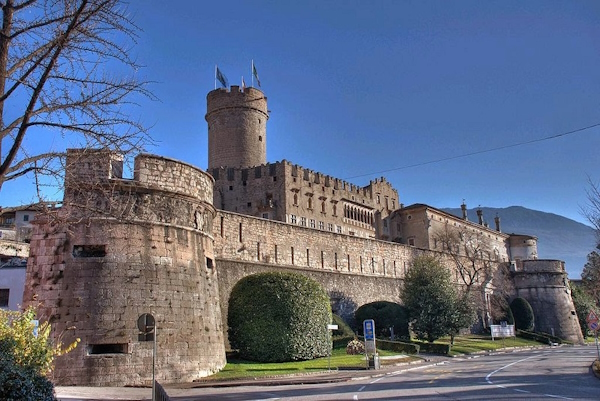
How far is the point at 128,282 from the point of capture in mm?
18641

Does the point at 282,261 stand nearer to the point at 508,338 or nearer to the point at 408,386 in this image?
the point at 408,386

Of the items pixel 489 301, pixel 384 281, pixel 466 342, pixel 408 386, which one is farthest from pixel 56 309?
pixel 489 301

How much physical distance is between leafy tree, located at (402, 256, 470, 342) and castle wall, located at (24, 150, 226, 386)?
21.4 meters

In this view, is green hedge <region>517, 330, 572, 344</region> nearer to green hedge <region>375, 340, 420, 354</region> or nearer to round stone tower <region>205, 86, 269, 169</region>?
green hedge <region>375, 340, 420, 354</region>

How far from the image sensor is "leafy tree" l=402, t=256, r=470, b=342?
127ft

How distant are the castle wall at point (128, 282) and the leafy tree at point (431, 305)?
2139cm

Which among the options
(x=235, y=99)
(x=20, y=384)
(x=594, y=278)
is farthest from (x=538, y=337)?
(x=20, y=384)

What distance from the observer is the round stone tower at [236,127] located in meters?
61.4

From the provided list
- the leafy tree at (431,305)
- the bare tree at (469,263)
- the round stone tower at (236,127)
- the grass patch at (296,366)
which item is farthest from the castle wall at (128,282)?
the round stone tower at (236,127)

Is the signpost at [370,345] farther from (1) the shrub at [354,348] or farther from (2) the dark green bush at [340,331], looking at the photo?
(2) the dark green bush at [340,331]

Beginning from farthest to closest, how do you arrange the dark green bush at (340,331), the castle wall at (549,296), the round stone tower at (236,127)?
the round stone tower at (236,127), the castle wall at (549,296), the dark green bush at (340,331)

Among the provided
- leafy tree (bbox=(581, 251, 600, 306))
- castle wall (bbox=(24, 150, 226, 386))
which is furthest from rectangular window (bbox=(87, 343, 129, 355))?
leafy tree (bbox=(581, 251, 600, 306))

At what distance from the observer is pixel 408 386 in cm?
1700

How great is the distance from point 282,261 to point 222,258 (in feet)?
20.4
